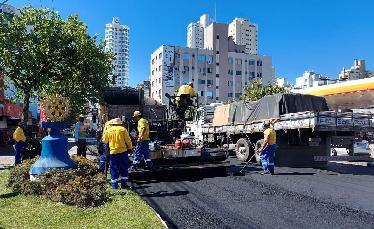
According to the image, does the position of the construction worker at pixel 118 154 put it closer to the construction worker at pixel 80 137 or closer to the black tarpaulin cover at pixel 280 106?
the construction worker at pixel 80 137

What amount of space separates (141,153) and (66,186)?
8.71 ft

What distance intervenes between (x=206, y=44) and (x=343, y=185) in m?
84.0

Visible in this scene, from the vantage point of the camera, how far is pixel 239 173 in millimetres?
11484

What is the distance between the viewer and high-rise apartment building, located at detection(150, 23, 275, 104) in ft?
275

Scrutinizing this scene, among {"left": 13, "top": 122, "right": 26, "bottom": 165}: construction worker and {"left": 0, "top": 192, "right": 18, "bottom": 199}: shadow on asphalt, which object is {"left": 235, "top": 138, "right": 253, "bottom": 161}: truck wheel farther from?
{"left": 0, "top": 192, "right": 18, "bottom": 199}: shadow on asphalt

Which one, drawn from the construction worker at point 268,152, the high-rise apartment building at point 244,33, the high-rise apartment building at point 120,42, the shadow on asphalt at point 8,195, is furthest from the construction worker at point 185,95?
the high-rise apartment building at point 120,42

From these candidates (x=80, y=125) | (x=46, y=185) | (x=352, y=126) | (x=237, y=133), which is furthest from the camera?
(x=237, y=133)

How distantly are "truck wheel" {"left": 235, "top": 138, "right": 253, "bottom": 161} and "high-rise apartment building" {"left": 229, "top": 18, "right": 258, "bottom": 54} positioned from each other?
145 m

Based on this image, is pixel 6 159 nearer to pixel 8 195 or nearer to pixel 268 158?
pixel 8 195

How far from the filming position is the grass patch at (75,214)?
5.93m

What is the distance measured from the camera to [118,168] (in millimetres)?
8875

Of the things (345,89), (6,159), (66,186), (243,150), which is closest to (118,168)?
(66,186)

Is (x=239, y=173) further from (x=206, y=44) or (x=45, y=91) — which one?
(x=206, y=44)

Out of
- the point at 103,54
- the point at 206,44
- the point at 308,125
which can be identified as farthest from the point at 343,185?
the point at 206,44
